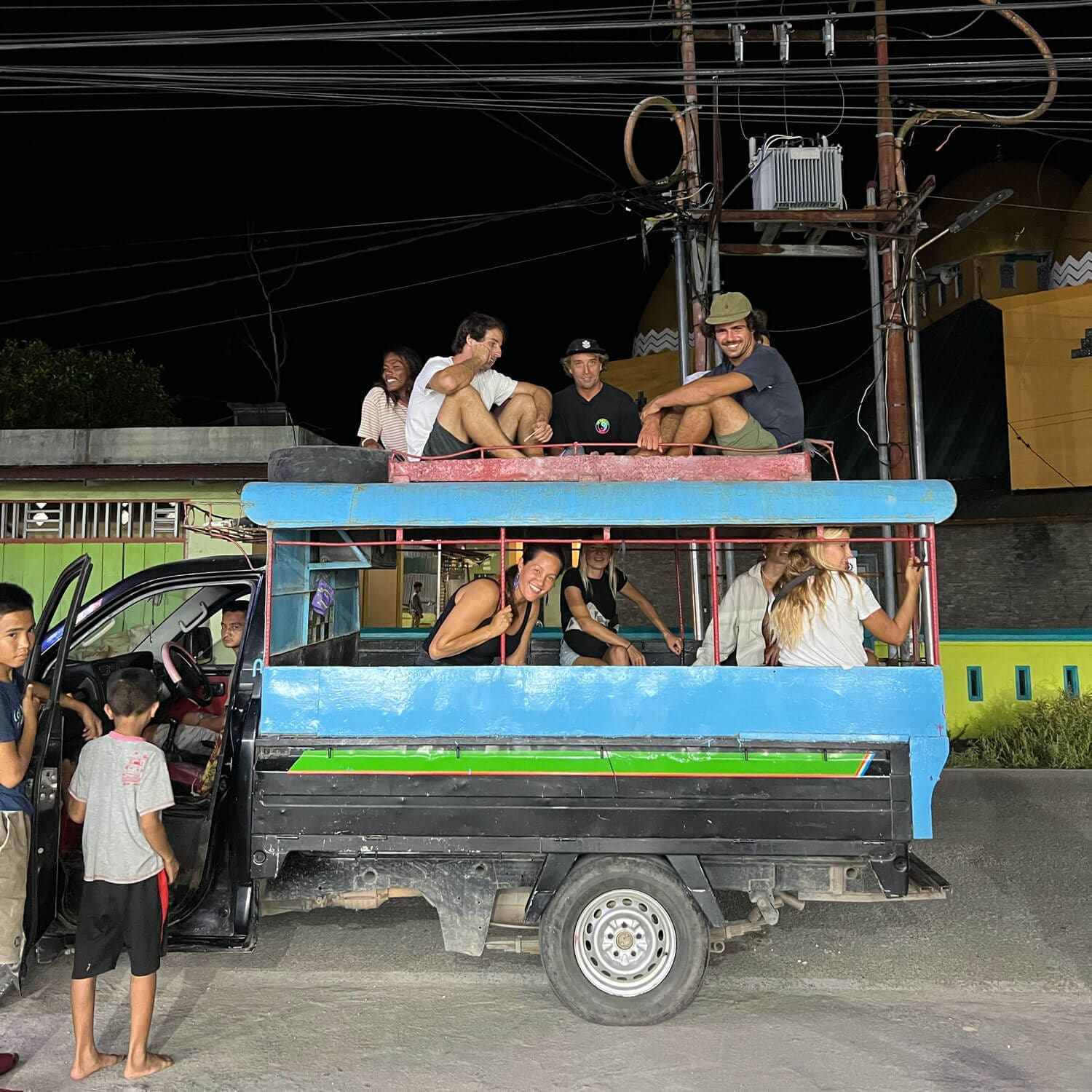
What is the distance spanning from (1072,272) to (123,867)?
16099 millimetres

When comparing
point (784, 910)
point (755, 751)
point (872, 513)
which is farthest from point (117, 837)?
point (784, 910)

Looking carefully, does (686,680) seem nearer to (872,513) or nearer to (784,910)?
(872,513)

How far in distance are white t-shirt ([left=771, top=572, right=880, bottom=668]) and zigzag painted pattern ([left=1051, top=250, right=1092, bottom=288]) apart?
12581 millimetres

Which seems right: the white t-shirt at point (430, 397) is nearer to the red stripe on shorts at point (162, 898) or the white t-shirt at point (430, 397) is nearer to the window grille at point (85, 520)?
the red stripe on shorts at point (162, 898)

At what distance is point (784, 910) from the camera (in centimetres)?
553

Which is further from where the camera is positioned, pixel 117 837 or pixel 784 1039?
pixel 784 1039

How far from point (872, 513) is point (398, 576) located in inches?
343

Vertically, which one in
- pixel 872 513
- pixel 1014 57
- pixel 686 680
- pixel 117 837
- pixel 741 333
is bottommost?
pixel 117 837

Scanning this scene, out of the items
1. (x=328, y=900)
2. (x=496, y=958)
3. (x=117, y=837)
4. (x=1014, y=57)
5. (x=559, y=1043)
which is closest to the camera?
(x=117, y=837)

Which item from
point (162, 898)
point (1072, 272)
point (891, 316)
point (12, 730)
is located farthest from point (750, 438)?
point (1072, 272)

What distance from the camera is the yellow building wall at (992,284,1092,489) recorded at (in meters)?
13.9

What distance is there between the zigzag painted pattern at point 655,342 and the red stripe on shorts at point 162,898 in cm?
1491

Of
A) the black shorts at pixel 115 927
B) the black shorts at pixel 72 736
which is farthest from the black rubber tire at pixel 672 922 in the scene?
the black shorts at pixel 72 736

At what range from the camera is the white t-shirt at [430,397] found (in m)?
4.95
